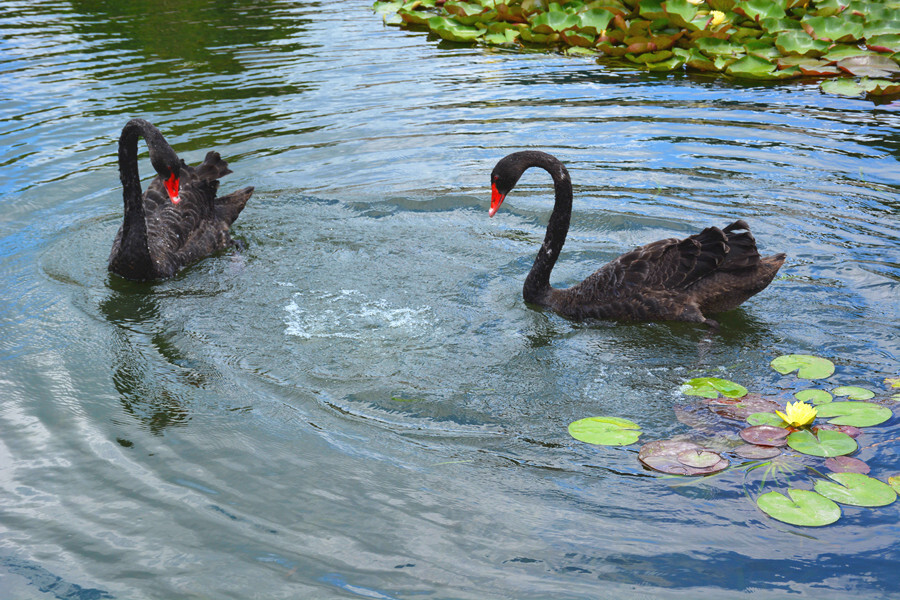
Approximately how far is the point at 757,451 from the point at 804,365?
0.96m

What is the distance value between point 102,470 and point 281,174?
4674 mm

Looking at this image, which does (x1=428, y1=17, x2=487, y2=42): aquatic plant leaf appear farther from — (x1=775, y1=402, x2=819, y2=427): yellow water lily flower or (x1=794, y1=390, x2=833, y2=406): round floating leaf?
(x1=775, y1=402, x2=819, y2=427): yellow water lily flower

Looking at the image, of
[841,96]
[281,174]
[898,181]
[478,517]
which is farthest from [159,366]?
[841,96]

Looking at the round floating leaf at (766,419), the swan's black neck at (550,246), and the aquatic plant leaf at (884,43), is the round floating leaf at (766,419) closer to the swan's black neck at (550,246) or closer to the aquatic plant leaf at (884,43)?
the swan's black neck at (550,246)

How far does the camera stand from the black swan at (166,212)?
5.84 meters

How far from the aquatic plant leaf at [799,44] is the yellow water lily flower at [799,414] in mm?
7763

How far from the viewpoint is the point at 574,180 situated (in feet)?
24.3

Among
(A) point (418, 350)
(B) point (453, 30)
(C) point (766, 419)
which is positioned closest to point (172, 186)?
(A) point (418, 350)

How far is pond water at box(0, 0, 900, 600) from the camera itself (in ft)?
10.8

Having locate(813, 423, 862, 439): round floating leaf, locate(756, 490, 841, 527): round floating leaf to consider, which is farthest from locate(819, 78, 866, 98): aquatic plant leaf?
locate(756, 490, 841, 527): round floating leaf

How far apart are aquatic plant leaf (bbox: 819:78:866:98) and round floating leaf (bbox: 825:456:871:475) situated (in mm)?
6903

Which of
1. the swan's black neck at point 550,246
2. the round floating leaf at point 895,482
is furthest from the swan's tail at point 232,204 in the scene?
the round floating leaf at point 895,482

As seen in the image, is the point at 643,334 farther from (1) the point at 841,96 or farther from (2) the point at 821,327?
(1) the point at 841,96

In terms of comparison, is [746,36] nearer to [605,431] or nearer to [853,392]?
[853,392]
